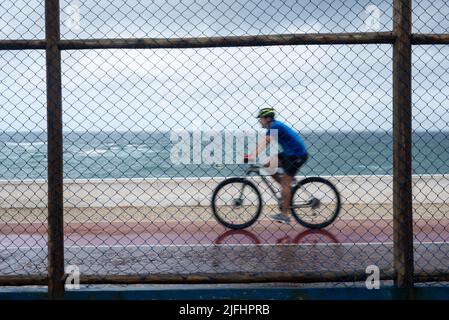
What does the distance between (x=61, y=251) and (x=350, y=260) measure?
3.91 metres

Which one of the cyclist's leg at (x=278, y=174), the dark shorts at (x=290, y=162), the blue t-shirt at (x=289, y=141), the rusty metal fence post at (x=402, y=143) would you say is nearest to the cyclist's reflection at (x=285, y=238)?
the cyclist's leg at (x=278, y=174)

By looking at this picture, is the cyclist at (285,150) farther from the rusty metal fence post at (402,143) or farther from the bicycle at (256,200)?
the rusty metal fence post at (402,143)

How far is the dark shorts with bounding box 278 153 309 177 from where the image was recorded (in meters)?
8.52

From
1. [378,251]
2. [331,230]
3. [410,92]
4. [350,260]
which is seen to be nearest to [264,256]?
[350,260]

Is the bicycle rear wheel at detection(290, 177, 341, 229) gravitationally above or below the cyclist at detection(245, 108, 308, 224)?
below

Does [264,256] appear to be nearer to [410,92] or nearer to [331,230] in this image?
[331,230]

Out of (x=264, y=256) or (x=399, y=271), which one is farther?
(x=264, y=256)

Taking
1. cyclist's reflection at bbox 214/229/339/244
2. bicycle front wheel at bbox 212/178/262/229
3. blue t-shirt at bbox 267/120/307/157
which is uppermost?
blue t-shirt at bbox 267/120/307/157

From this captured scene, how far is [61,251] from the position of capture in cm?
363

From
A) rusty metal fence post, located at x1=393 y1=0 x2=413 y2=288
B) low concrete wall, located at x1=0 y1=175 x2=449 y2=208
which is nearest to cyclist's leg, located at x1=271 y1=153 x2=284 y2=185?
low concrete wall, located at x1=0 y1=175 x2=449 y2=208

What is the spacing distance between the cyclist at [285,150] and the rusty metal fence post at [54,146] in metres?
5.01

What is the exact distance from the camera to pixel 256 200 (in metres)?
8.67

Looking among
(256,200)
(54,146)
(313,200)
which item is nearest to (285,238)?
(256,200)

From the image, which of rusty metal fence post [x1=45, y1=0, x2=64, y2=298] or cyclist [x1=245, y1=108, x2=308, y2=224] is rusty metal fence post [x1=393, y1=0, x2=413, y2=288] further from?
cyclist [x1=245, y1=108, x2=308, y2=224]
